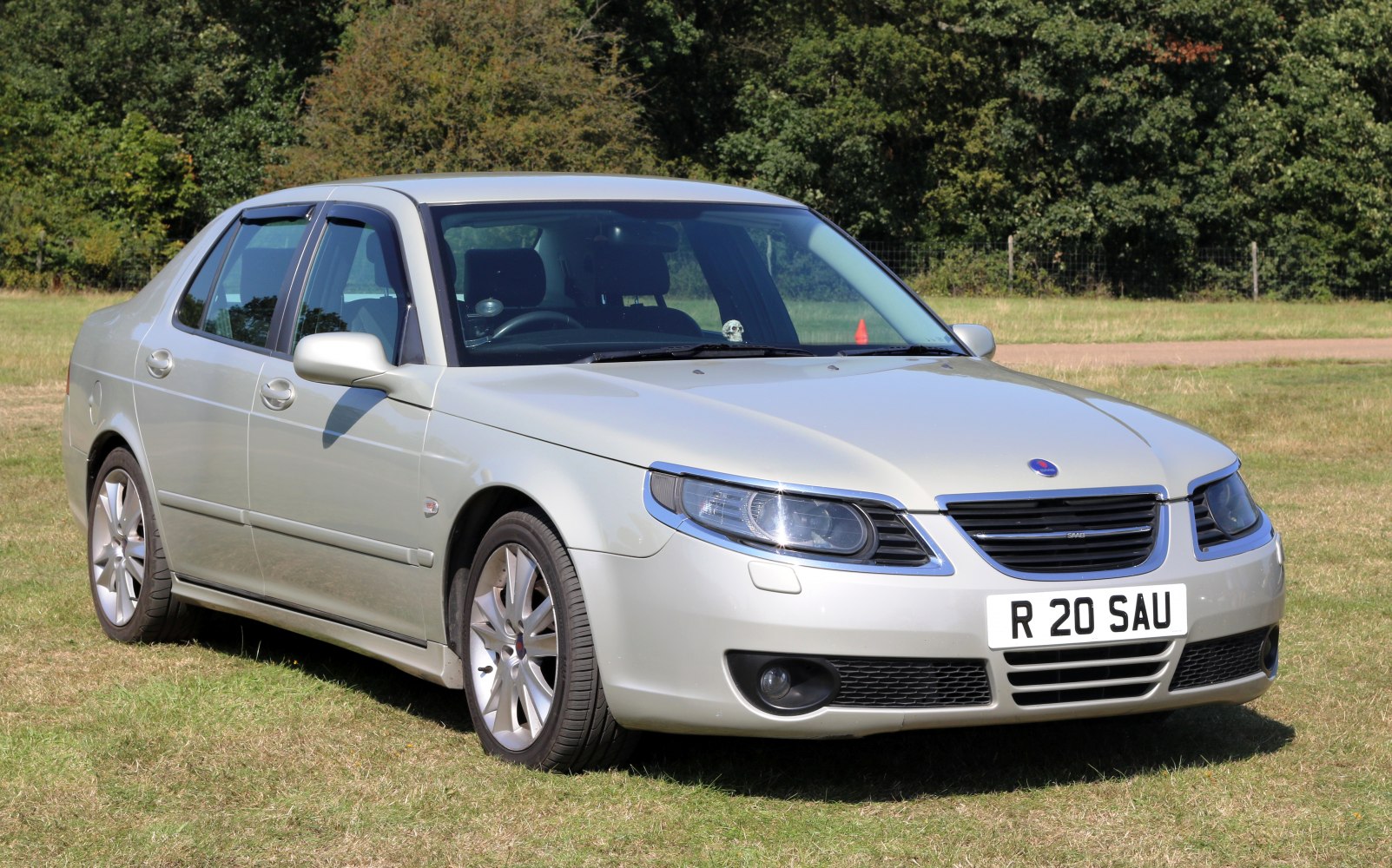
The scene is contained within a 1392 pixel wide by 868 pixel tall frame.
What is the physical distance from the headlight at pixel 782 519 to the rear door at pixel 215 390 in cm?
218

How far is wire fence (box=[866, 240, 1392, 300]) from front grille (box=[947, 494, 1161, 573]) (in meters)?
39.6

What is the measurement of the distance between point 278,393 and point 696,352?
1367 millimetres

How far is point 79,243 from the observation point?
46250 mm

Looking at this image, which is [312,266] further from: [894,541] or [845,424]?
[894,541]

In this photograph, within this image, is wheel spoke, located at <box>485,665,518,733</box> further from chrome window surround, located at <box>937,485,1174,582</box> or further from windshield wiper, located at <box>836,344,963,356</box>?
windshield wiper, located at <box>836,344,963,356</box>

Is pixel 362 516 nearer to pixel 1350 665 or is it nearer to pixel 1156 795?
pixel 1156 795

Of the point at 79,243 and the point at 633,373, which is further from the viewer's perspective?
the point at 79,243

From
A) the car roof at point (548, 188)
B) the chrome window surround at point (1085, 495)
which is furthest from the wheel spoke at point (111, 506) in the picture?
the chrome window surround at point (1085, 495)

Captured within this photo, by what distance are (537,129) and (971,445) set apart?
1407 inches

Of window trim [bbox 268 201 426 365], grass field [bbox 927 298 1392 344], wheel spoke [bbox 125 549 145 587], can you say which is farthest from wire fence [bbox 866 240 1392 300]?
window trim [bbox 268 201 426 365]

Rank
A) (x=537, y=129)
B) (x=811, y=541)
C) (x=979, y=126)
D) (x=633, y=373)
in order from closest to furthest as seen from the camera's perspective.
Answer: (x=811, y=541)
(x=633, y=373)
(x=537, y=129)
(x=979, y=126)

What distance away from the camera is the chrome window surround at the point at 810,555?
4234 mm

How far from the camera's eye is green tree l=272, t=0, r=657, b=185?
39.6m

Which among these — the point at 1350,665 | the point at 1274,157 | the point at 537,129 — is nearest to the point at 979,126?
the point at 1274,157
